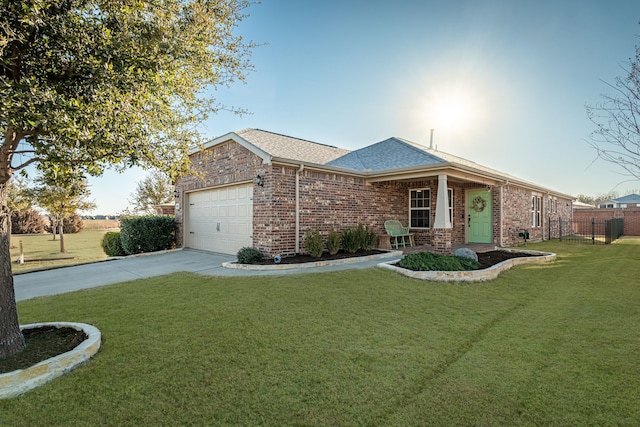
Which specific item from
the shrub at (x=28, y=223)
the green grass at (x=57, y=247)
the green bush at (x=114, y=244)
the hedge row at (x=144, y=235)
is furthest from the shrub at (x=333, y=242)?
the shrub at (x=28, y=223)

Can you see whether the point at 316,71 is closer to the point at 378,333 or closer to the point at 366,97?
the point at 366,97

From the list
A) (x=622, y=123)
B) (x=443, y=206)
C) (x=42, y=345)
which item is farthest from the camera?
(x=443, y=206)

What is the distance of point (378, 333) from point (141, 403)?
261 cm

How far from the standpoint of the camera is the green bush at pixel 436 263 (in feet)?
23.6

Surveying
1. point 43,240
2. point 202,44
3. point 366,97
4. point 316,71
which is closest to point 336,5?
point 316,71

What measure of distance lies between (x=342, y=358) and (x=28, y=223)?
38695 mm

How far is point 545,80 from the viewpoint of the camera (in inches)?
374

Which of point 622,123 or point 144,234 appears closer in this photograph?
point 622,123

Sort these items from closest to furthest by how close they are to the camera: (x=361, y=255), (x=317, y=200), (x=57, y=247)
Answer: (x=361, y=255) < (x=317, y=200) < (x=57, y=247)

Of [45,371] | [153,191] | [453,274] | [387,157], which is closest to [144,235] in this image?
[387,157]

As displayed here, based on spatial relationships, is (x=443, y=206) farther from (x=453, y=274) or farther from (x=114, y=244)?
(x=114, y=244)

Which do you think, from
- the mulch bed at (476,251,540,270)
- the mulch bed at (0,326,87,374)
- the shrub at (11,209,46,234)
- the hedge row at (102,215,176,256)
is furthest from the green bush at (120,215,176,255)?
the shrub at (11,209,46,234)

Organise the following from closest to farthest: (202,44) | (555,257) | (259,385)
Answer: (259,385) < (202,44) < (555,257)

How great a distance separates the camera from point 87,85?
3369 mm
